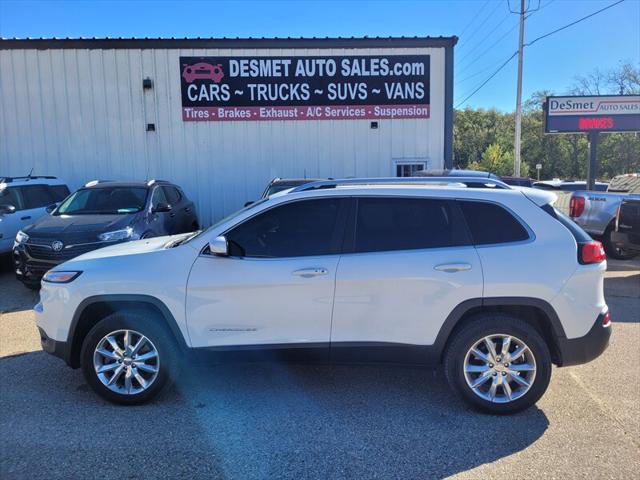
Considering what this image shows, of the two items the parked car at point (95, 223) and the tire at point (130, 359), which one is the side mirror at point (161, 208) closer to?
the parked car at point (95, 223)

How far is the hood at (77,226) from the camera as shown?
7.08 meters

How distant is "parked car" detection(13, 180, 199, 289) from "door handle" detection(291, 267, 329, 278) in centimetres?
445

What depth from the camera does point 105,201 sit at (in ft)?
27.8

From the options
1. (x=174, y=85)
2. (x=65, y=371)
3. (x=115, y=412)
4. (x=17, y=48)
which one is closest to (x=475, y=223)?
(x=115, y=412)

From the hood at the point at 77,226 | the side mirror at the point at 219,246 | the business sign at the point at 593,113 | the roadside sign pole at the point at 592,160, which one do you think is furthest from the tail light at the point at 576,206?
the side mirror at the point at 219,246

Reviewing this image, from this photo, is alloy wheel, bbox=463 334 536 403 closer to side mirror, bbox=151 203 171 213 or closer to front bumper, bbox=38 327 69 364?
front bumper, bbox=38 327 69 364

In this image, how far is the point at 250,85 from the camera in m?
13.1

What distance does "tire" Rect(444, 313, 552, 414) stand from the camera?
3713mm

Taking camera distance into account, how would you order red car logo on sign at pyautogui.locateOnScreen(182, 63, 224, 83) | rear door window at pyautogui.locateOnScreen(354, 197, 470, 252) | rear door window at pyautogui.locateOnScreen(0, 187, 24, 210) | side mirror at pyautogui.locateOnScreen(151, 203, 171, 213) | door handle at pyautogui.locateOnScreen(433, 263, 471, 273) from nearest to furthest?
door handle at pyautogui.locateOnScreen(433, 263, 471, 273) < rear door window at pyautogui.locateOnScreen(354, 197, 470, 252) < side mirror at pyautogui.locateOnScreen(151, 203, 171, 213) < rear door window at pyautogui.locateOnScreen(0, 187, 24, 210) < red car logo on sign at pyautogui.locateOnScreen(182, 63, 224, 83)

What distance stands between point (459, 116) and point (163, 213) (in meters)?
74.9

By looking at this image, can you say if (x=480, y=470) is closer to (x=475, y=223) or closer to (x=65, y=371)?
(x=475, y=223)

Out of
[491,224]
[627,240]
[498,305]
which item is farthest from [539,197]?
[627,240]

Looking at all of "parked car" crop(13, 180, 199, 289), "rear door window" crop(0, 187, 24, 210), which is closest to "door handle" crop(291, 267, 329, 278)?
"parked car" crop(13, 180, 199, 289)

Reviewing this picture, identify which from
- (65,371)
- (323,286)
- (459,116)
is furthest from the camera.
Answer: (459,116)
